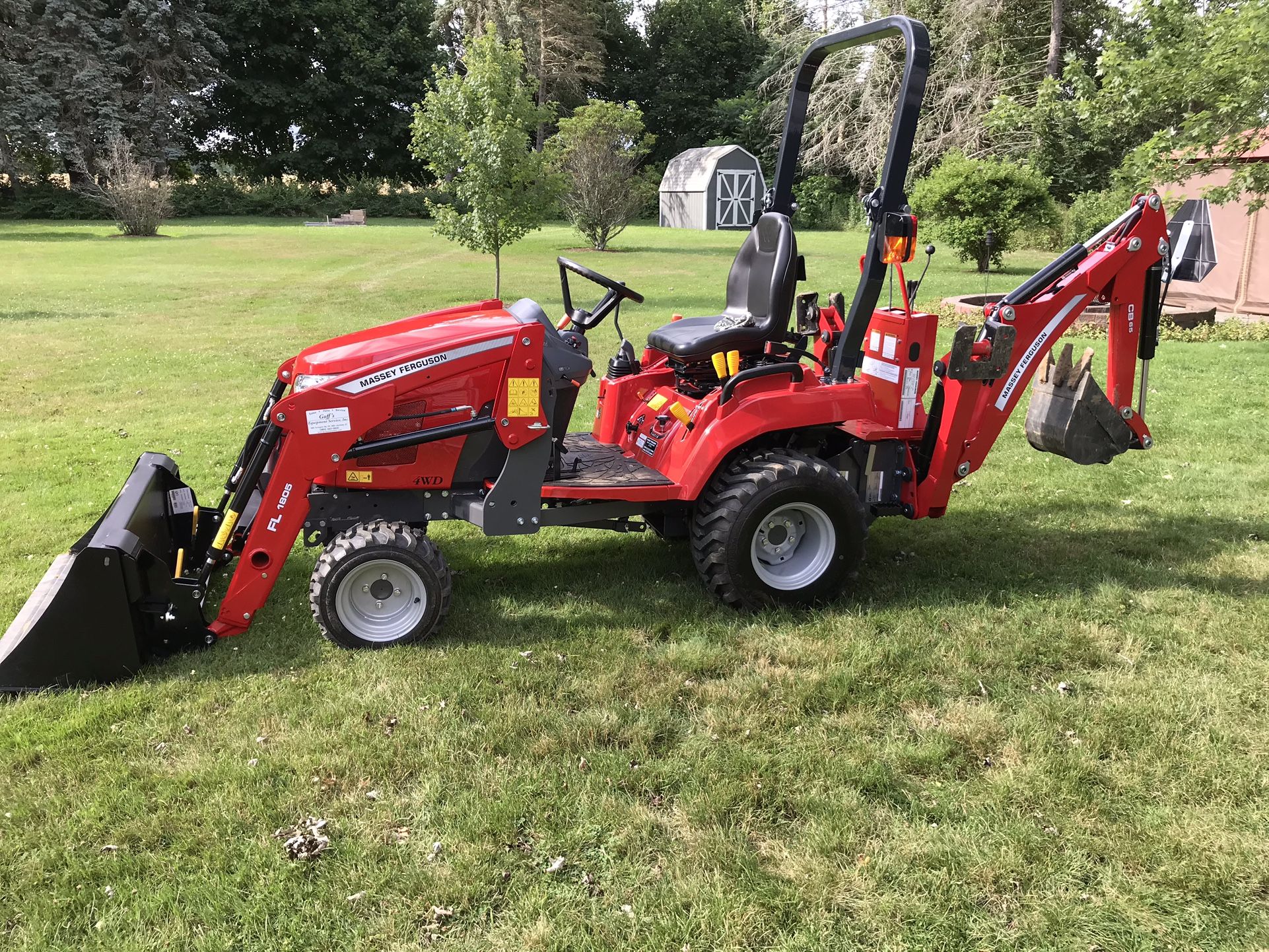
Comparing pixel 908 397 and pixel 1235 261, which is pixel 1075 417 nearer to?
pixel 908 397

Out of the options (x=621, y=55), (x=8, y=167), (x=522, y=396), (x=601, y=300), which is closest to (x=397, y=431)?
(x=522, y=396)

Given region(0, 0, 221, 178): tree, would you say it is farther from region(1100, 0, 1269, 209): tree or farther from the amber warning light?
the amber warning light

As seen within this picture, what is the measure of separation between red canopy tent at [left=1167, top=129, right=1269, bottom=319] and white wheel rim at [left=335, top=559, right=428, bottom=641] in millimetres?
13459

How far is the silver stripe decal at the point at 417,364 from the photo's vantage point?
408 centimetres

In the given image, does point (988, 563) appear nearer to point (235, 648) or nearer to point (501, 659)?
point (501, 659)

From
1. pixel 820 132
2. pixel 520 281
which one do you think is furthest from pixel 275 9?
pixel 520 281

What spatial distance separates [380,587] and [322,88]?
46.8m

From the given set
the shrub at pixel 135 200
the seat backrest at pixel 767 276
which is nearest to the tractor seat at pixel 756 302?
the seat backrest at pixel 767 276

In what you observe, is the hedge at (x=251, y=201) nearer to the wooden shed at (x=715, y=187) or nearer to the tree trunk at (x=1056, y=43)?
the wooden shed at (x=715, y=187)

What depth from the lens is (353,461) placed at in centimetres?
425

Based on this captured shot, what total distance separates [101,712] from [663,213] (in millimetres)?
39116

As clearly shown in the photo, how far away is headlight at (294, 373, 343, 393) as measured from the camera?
407 cm

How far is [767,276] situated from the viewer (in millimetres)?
5020

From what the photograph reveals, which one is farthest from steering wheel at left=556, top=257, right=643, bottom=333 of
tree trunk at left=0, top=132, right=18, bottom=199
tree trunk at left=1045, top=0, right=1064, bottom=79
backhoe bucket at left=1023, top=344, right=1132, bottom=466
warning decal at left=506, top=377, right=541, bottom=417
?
tree trunk at left=0, top=132, right=18, bottom=199
